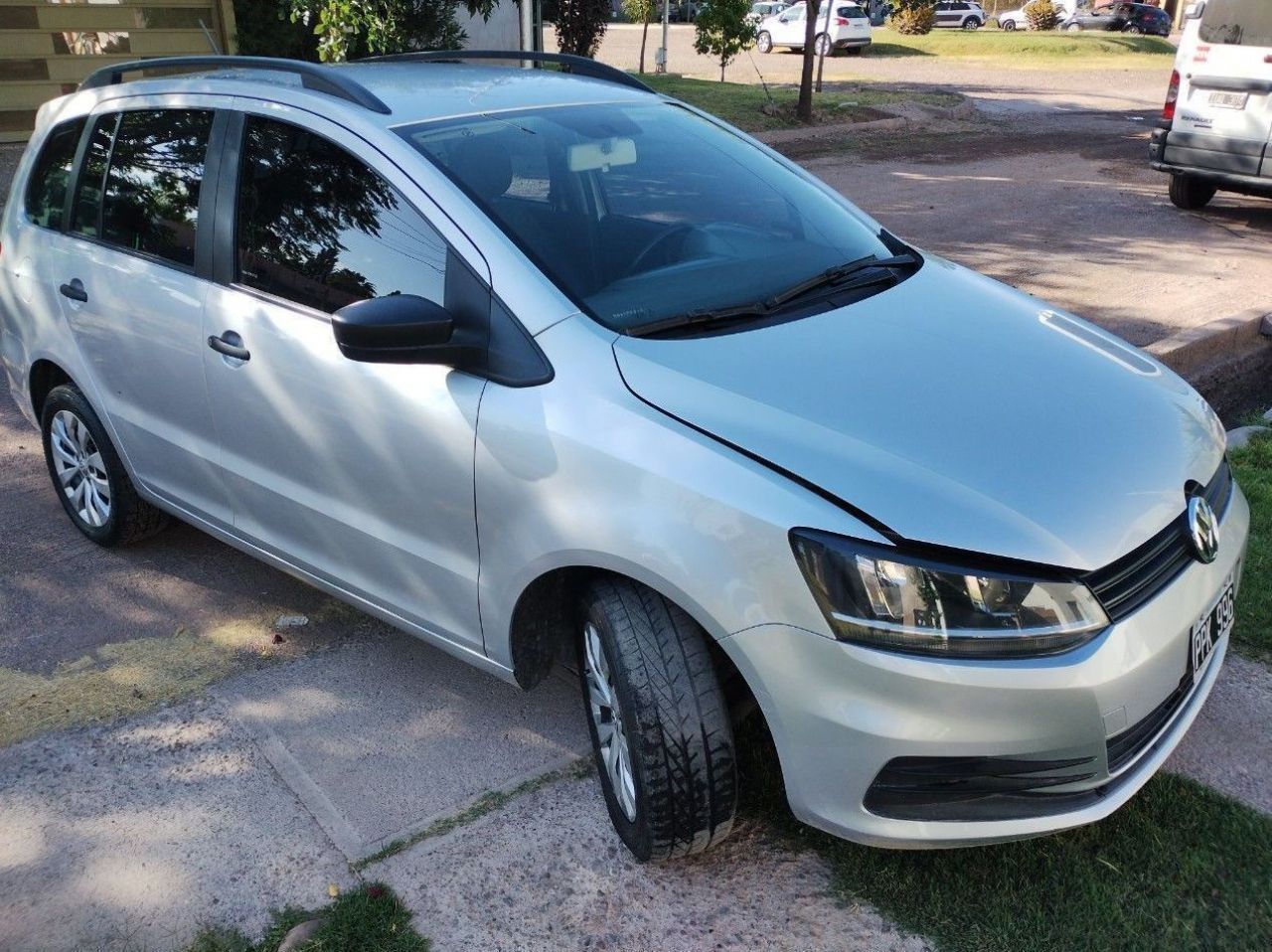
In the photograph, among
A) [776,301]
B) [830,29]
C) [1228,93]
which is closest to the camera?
[776,301]

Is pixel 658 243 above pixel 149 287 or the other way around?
Answer: above

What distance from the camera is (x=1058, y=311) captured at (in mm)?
3637

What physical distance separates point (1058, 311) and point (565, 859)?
2.15 metres

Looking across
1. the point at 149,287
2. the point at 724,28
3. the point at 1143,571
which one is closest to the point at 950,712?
the point at 1143,571

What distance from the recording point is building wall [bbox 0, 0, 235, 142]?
1334 cm

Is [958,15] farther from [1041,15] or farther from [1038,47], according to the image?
[1038,47]

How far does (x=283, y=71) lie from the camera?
3822 millimetres

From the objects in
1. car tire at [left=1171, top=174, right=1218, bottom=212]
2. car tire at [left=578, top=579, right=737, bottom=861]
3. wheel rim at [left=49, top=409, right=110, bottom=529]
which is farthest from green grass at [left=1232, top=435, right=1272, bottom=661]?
car tire at [left=1171, top=174, right=1218, bottom=212]

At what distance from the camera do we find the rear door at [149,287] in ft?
12.3

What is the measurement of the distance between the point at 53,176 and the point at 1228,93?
31.1 feet

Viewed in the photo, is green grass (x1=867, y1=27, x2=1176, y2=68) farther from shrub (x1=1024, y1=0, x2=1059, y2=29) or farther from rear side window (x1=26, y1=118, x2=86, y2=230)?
rear side window (x1=26, y1=118, x2=86, y2=230)

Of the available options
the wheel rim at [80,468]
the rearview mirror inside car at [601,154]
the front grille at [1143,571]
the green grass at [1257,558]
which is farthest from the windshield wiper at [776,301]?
the wheel rim at [80,468]

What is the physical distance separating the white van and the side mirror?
9461 millimetres

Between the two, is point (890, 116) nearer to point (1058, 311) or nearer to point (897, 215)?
point (897, 215)
